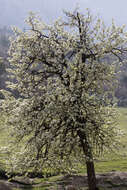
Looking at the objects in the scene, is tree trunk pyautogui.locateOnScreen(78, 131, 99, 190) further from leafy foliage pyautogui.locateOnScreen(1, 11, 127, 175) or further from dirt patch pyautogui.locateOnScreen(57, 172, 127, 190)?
dirt patch pyautogui.locateOnScreen(57, 172, 127, 190)

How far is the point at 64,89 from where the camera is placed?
2036 cm

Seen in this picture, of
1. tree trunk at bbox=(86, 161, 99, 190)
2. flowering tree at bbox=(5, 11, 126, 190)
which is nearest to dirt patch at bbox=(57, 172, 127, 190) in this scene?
tree trunk at bbox=(86, 161, 99, 190)

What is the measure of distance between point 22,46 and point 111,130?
12.9 meters

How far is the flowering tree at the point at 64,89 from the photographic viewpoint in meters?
21.1

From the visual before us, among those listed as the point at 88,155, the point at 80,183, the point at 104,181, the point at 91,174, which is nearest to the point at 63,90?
the point at 88,155

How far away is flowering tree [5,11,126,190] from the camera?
69.1 ft

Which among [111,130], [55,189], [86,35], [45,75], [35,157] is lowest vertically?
[55,189]

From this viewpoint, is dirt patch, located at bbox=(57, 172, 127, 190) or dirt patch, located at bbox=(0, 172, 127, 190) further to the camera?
dirt patch, located at bbox=(57, 172, 127, 190)

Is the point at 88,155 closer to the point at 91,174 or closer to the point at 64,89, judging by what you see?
the point at 91,174

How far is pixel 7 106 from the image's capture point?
75.9 ft

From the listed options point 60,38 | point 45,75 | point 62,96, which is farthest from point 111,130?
point 60,38

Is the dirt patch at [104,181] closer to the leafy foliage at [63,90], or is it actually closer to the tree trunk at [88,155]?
the tree trunk at [88,155]

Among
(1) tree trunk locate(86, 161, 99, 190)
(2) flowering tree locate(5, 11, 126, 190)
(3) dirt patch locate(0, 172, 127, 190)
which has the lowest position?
(3) dirt patch locate(0, 172, 127, 190)

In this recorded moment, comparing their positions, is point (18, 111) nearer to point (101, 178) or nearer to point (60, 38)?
point (60, 38)
